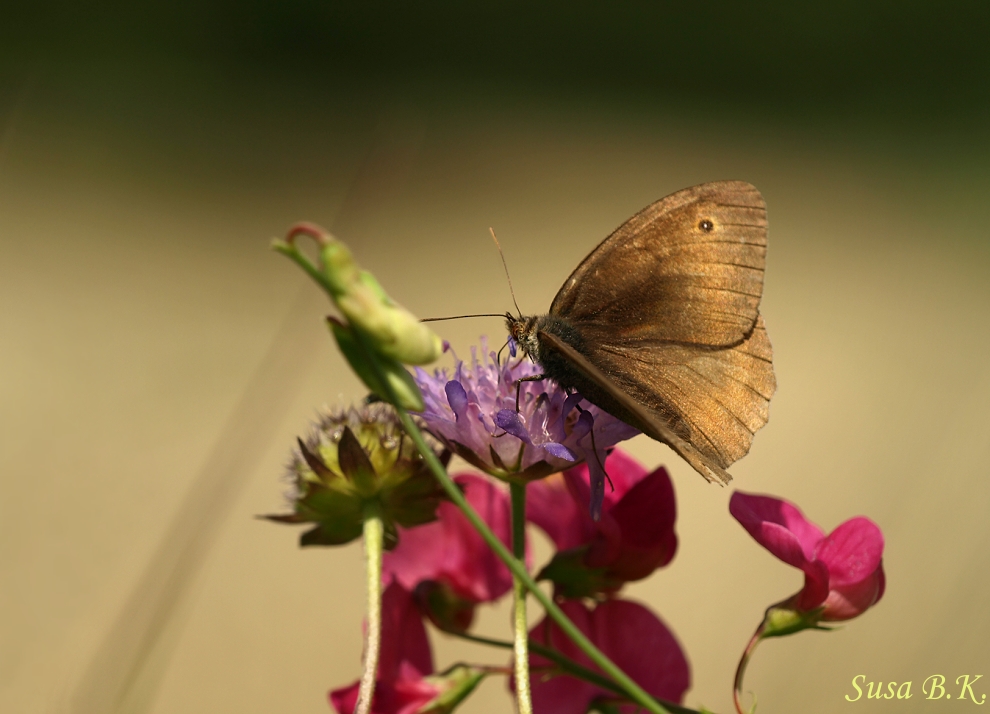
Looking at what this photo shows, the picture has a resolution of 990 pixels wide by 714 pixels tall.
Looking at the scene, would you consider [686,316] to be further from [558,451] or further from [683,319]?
[558,451]

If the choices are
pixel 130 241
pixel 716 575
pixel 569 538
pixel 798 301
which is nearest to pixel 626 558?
pixel 569 538

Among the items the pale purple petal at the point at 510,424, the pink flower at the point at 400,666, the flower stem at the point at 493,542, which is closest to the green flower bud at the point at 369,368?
the flower stem at the point at 493,542

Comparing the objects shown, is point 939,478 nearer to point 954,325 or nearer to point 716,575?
point 716,575

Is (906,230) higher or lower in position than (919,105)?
lower

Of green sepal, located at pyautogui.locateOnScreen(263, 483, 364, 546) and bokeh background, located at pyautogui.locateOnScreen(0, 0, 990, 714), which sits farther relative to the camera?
bokeh background, located at pyautogui.locateOnScreen(0, 0, 990, 714)

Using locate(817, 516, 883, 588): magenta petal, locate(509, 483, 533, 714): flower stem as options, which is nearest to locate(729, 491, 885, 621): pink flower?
locate(817, 516, 883, 588): magenta petal

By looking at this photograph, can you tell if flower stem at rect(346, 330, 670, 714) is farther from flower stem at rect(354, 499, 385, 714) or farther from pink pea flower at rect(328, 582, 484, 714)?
pink pea flower at rect(328, 582, 484, 714)
